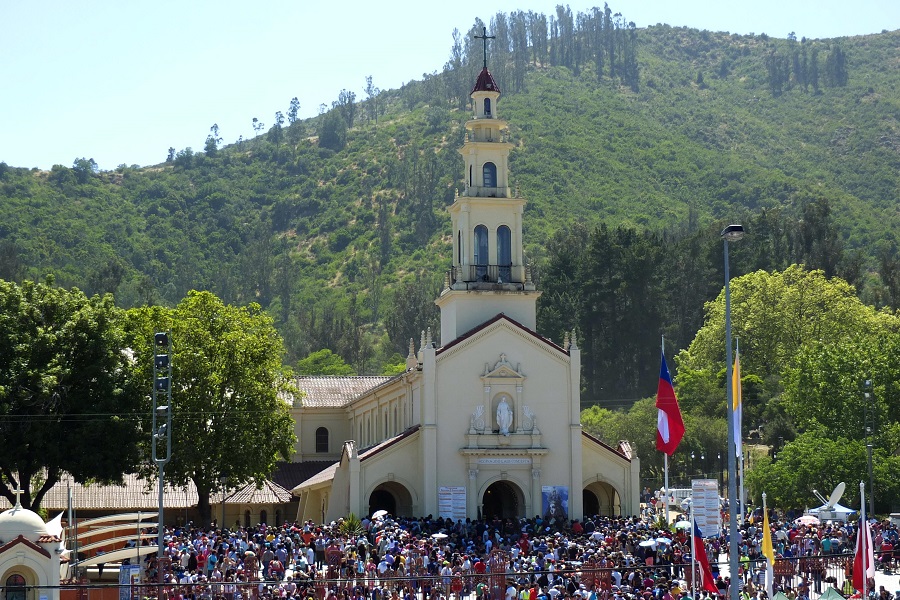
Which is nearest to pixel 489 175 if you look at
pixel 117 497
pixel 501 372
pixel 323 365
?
pixel 501 372

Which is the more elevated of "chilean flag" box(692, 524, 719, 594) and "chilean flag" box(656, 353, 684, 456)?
"chilean flag" box(656, 353, 684, 456)

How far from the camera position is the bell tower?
6109cm

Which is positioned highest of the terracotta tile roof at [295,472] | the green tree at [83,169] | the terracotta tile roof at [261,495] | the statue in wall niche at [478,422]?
the green tree at [83,169]

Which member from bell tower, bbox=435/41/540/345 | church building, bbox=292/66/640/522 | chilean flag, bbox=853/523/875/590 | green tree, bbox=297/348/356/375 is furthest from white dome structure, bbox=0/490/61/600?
green tree, bbox=297/348/356/375

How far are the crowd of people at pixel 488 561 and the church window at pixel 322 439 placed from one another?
2383 cm

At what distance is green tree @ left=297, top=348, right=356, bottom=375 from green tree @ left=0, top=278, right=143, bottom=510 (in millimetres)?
68175

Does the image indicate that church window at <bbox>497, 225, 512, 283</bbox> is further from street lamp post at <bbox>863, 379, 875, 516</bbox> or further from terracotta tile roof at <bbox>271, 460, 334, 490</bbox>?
terracotta tile roof at <bbox>271, 460, 334, 490</bbox>

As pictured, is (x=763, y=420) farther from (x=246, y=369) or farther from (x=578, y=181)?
(x=578, y=181)

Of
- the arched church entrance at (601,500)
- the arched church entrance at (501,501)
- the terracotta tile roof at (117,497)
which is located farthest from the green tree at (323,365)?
the arched church entrance at (601,500)

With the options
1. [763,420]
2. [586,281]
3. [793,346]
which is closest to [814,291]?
[793,346]

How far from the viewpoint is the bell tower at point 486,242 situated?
2405 inches

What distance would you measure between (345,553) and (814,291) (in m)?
52.2

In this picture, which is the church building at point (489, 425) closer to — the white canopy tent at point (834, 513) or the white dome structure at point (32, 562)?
the white canopy tent at point (834, 513)

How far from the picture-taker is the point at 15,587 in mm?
32969
